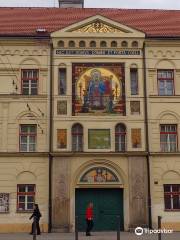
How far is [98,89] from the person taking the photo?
27.7 meters

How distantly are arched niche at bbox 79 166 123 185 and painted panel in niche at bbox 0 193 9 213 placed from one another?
414 cm

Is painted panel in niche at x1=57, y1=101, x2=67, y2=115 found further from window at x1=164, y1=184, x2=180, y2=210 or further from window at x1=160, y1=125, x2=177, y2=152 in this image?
window at x1=164, y1=184, x2=180, y2=210

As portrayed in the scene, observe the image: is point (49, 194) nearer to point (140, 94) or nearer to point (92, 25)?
point (140, 94)

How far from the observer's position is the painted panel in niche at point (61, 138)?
26.7 metres

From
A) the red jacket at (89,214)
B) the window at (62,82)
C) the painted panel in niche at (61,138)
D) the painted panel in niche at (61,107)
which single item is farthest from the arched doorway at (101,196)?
the window at (62,82)

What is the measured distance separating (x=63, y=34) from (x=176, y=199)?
37.2ft

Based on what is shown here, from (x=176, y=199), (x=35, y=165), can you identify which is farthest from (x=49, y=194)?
(x=176, y=199)

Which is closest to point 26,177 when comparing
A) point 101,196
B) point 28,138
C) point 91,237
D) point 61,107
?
point 28,138

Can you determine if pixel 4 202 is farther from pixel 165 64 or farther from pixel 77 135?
pixel 165 64

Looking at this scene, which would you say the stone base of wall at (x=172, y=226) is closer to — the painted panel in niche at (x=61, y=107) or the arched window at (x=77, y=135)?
the arched window at (x=77, y=135)

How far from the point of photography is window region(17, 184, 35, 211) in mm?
26234

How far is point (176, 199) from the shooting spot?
26.6m

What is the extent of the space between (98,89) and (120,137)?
10.00ft
